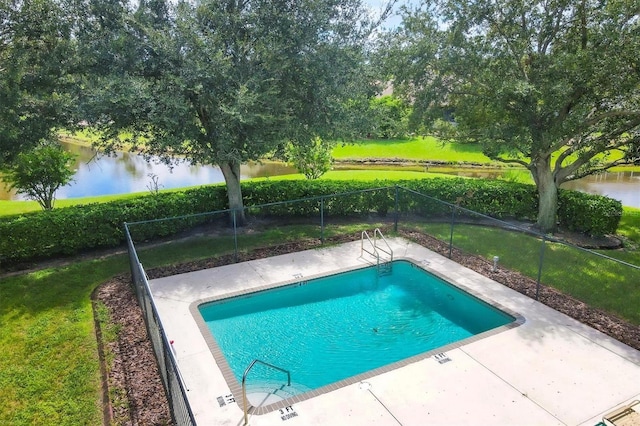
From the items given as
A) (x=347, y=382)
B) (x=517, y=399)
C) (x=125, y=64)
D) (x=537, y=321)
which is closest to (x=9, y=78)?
(x=125, y=64)

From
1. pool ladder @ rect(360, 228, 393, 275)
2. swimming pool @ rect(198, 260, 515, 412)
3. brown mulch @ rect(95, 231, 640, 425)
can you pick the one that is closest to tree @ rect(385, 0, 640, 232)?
brown mulch @ rect(95, 231, 640, 425)

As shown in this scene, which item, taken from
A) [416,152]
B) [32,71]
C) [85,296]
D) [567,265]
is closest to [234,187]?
[85,296]

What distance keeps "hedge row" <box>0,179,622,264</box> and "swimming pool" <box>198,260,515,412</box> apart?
3408 mm

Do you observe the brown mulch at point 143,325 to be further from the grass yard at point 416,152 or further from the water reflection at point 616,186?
the grass yard at point 416,152

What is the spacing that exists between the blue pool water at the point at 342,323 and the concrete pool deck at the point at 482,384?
1.98 ft

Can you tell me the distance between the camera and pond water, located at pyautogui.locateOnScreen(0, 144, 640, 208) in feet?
72.9

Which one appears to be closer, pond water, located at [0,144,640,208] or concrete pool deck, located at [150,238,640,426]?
concrete pool deck, located at [150,238,640,426]

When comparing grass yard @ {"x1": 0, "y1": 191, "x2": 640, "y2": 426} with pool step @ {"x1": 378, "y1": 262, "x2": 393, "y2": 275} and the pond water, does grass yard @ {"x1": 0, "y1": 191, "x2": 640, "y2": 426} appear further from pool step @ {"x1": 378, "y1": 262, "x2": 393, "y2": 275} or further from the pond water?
the pond water

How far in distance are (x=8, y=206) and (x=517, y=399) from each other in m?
17.8

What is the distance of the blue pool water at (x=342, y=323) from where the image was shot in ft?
23.9

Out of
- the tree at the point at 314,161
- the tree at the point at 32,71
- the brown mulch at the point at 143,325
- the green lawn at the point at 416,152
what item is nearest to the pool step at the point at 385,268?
the brown mulch at the point at 143,325

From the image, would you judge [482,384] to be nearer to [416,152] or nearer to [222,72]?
[222,72]

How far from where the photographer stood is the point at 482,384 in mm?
6336

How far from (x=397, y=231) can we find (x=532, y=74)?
5.58m
